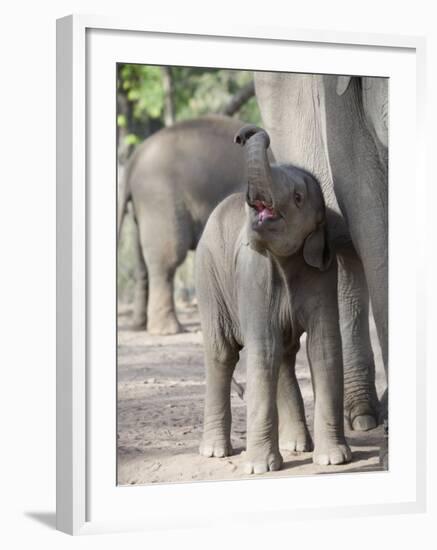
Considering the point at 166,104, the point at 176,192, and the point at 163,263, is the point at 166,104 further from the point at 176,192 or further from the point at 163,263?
the point at 163,263

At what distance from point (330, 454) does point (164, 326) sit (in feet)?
8.78

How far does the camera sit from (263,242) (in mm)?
4320

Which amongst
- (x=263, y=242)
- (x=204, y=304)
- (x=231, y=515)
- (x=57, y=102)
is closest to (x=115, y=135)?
(x=57, y=102)

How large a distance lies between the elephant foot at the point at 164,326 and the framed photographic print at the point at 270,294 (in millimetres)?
1703

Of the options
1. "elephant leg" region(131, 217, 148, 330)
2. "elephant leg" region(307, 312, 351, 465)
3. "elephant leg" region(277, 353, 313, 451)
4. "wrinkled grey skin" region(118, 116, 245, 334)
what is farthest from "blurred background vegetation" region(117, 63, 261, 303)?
"elephant leg" region(307, 312, 351, 465)

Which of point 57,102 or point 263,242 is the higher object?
point 57,102

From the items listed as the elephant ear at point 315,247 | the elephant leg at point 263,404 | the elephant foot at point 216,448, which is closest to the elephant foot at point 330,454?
the elephant leg at point 263,404

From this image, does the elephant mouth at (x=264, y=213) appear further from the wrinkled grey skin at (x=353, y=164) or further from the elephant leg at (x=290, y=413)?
the elephant leg at (x=290, y=413)

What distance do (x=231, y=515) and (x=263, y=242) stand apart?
843mm

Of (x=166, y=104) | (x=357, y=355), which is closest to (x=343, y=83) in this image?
(x=357, y=355)

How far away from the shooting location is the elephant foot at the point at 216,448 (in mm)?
4656

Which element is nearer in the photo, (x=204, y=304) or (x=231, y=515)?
(x=231, y=515)

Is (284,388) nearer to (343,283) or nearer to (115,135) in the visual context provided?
(343,283)
